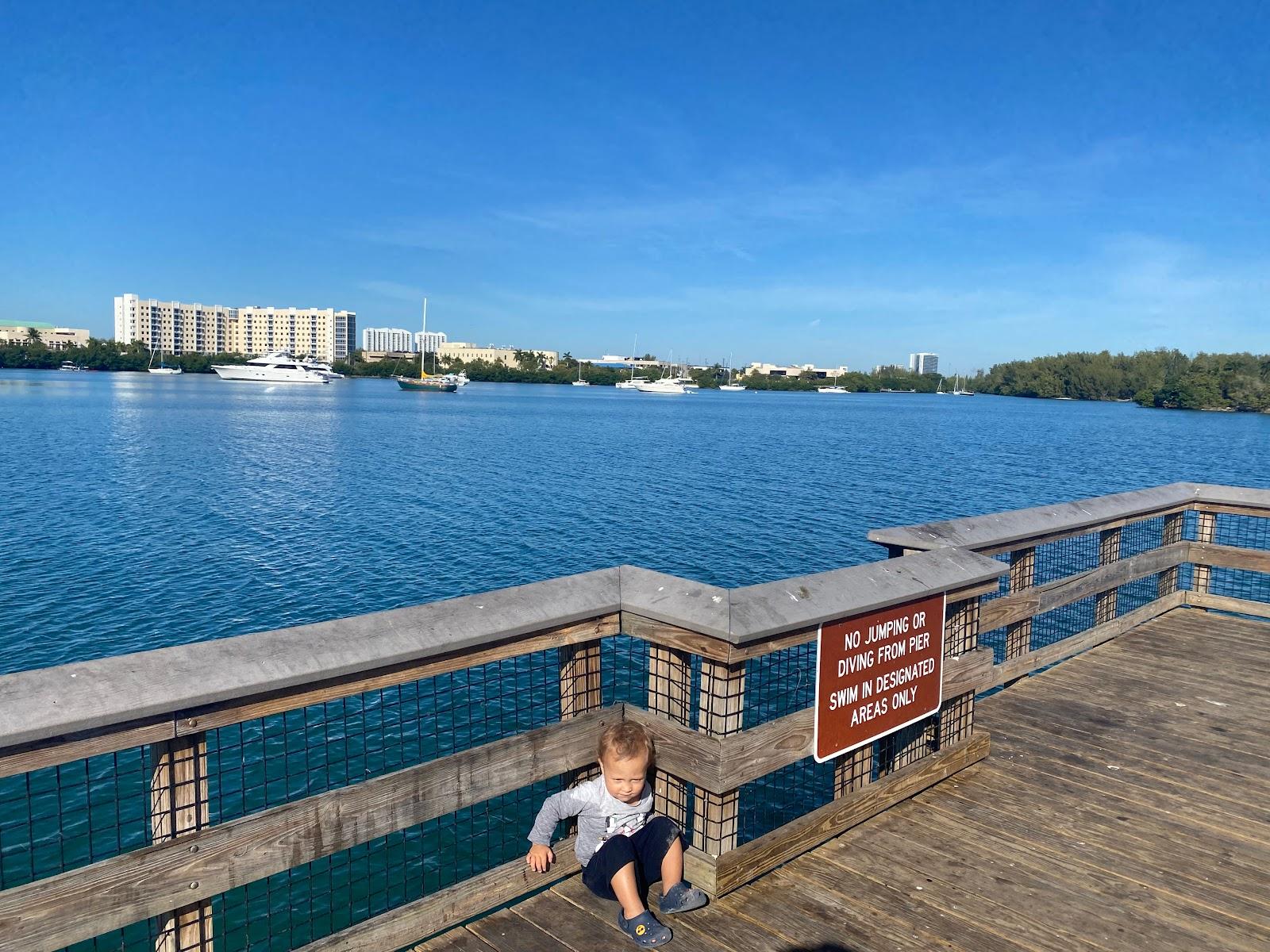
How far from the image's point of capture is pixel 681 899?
3381mm

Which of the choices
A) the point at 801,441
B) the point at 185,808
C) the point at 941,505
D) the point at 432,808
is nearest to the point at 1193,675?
the point at 432,808

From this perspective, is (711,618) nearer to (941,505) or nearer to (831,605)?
(831,605)

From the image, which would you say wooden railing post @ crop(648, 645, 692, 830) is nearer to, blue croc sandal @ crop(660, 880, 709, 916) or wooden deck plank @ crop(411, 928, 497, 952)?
blue croc sandal @ crop(660, 880, 709, 916)

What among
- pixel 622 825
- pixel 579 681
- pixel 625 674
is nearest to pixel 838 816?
pixel 622 825

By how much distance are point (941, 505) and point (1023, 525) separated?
2628 centimetres

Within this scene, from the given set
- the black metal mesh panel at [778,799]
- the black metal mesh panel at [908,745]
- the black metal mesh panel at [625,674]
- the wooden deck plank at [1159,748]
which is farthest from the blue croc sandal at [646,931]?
the black metal mesh panel at [625,674]

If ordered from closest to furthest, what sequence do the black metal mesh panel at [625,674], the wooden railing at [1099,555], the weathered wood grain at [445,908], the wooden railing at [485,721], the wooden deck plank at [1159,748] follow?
the wooden railing at [485,721] < the weathered wood grain at [445,908] < the wooden deck plank at [1159,748] < the wooden railing at [1099,555] < the black metal mesh panel at [625,674]

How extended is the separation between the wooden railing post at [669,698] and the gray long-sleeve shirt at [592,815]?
0.15 meters

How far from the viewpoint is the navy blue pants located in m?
3.35

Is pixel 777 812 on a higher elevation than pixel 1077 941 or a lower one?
lower

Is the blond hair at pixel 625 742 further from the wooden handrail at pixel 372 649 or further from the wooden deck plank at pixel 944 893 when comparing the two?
the wooden deck plank at pixel 944 893

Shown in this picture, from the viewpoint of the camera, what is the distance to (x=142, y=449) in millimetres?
44656

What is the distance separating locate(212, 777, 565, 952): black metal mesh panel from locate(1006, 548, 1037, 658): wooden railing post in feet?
12.4

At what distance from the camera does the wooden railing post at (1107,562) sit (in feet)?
24.2
